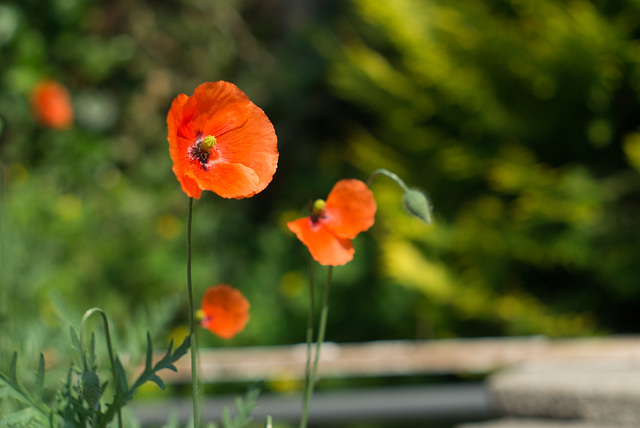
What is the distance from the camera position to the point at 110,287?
3.37 m

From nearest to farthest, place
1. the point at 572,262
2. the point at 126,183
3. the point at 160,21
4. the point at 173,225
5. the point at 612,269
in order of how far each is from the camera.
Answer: the point at 612,269, the point at 572,262, the point at 173,225, the point at 126,183, the point at 160,21

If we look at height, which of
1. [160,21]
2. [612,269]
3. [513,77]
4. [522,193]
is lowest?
[612,269]

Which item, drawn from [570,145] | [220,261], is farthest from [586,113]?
[220,261]

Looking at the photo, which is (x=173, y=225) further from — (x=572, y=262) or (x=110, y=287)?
(x=572, y=262)

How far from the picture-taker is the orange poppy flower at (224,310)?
90 centimetres

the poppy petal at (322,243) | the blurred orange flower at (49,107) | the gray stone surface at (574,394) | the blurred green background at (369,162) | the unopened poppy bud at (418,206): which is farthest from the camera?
the blurred orange flower at (49,107)

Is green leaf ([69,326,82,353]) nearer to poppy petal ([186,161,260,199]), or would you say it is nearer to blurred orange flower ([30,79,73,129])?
poppy petal ([186,161,260,199])

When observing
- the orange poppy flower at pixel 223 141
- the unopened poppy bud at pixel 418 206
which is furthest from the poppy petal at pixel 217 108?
the unopened poppy bud at pixel 418 206

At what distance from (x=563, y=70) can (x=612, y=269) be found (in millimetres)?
963

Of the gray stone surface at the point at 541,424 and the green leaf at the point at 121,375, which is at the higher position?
the gray stone surface at the point at 541,424

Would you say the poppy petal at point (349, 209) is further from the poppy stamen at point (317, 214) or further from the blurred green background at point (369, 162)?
the blurred green background at point (369, 162)

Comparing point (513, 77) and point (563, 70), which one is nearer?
point (563, 70)

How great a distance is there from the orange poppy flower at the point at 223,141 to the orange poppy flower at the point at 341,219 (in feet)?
0.34

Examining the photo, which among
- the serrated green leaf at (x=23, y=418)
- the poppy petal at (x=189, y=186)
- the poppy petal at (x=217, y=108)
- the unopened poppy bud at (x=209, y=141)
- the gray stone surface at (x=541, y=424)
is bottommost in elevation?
the serrated green leaf at (x=23, y=418)
